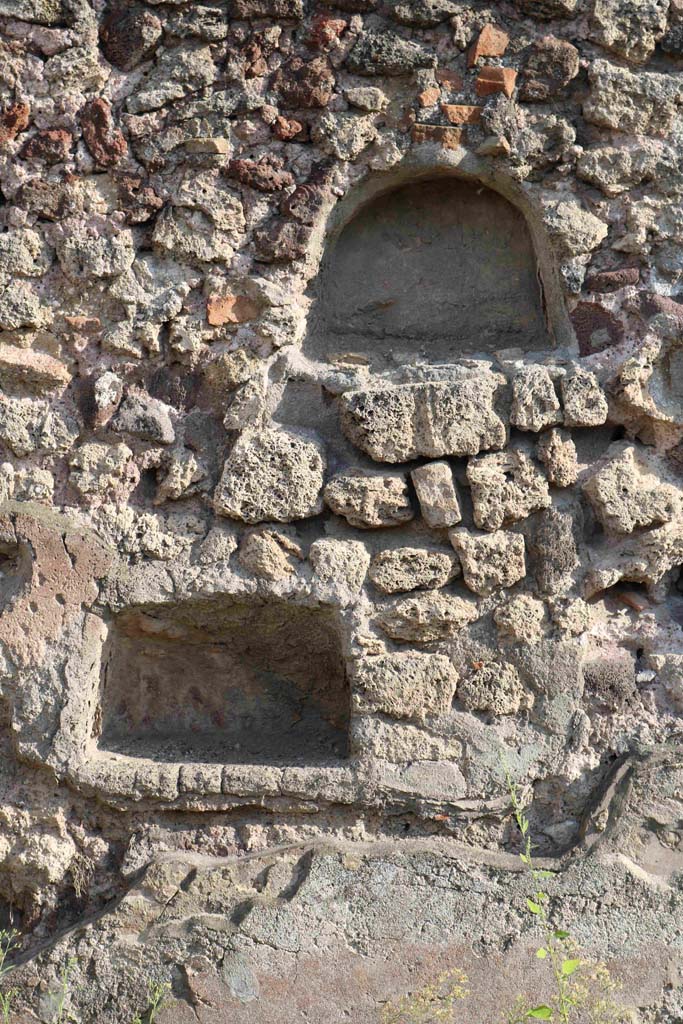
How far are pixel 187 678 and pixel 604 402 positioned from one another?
4.27ft

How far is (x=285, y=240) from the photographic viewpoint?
2709 millimetres

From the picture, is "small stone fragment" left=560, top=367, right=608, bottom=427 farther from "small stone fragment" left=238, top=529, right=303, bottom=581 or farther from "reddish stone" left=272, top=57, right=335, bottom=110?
"reddish stone" left=272, top=57, right=335, bottom=110

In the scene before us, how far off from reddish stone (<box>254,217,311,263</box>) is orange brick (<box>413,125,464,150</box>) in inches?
14.7

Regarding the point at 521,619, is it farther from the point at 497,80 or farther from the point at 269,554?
the point at 497,80

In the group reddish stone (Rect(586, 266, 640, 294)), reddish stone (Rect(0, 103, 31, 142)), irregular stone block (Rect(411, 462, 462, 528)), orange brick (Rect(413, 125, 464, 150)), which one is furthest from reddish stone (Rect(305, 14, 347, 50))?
irregular stone block (Rect(411, 462, 462, 528))

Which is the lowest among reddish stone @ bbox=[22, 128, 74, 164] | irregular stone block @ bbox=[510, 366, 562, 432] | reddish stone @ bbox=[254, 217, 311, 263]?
irregular stone block @ bbox=[510, 366, 562, 432]

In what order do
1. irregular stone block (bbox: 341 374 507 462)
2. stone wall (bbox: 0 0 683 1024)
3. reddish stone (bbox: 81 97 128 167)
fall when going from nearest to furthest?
stone wall (bbox: 0 0 683 1024) → irregular stone block (bbox: 341 374 507 462) → reddish stone (bbox: 81 97 128 167)

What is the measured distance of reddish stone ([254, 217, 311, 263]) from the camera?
271cm

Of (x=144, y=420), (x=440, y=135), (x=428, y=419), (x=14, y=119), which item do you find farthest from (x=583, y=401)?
(x=14, y=119)

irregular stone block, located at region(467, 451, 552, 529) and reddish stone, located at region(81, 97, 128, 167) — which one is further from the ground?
reddish stone, located at region(81, 97, 128, 167)

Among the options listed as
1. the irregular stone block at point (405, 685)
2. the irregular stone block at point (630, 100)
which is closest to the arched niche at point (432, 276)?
the irregular stone block at point (630, 100)

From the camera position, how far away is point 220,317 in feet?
8.95

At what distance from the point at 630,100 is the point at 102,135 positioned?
1.36 m

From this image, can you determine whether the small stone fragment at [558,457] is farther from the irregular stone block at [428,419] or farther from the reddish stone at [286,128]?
the reddish stone at [286,128]
